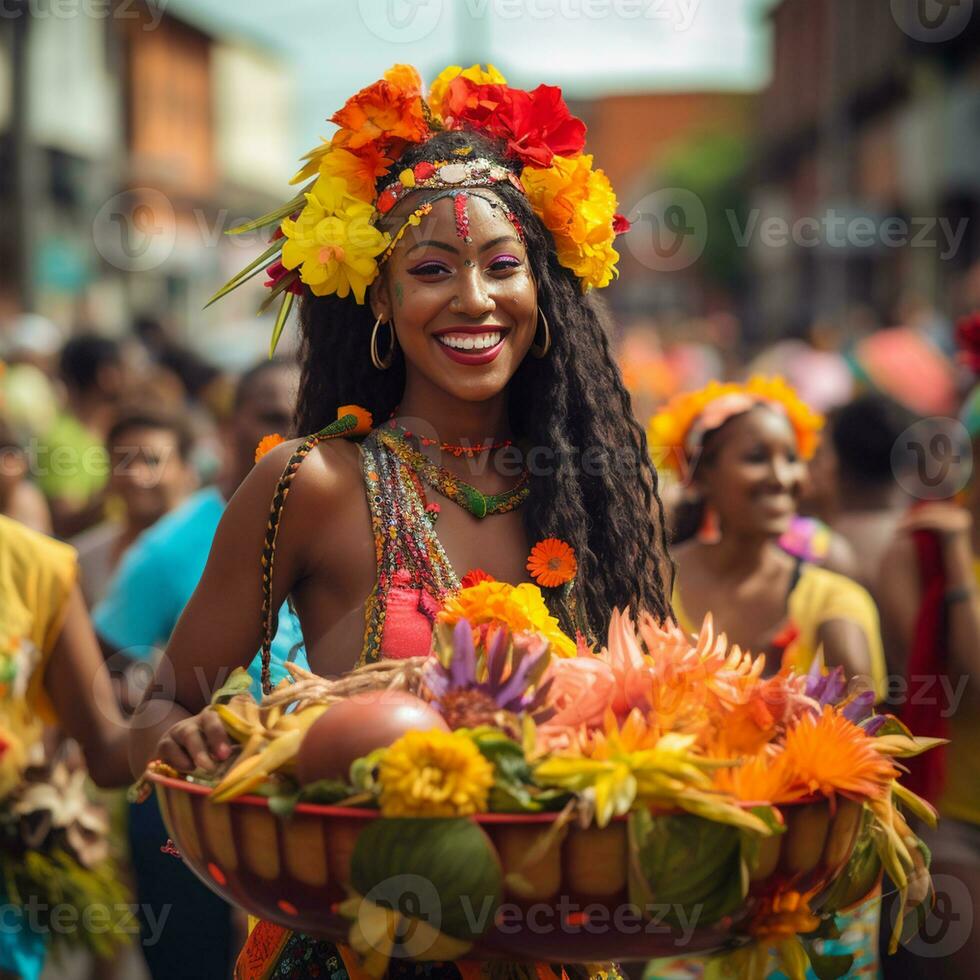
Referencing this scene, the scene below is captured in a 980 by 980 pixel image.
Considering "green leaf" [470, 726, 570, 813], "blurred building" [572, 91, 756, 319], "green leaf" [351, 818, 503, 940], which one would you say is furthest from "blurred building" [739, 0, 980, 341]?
"green leaf" [351, 818, 503, 940]

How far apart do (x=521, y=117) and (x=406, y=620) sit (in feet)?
3.32

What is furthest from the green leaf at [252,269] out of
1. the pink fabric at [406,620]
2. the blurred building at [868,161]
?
the blurred building at [868,161]

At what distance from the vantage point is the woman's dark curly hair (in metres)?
3.03

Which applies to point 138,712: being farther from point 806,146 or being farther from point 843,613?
point 806,146

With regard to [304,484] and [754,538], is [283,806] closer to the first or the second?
[304,484]

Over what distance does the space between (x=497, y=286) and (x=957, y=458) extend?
13.7 feet

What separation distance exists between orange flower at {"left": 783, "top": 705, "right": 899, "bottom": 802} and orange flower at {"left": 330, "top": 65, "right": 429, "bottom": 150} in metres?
1.39

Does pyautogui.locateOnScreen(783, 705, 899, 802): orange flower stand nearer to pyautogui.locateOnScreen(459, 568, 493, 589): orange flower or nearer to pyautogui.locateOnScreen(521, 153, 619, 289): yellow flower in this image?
pyautogui.locateOnScreen(459, 568, 493, 589): orange flower

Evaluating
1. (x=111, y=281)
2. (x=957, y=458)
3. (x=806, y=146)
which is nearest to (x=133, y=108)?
(x=111, y=281)

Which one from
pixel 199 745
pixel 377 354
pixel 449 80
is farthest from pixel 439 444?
pixel 199 745

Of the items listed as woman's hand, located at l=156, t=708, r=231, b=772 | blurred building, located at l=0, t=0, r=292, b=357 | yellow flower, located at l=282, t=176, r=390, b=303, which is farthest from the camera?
blurred building, located at l=0, t=0, r=292, b=357

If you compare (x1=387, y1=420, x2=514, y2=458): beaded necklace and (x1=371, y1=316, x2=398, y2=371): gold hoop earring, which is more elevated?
(x1=371, y1=316, x2=398, y2=371): gold hoop earring

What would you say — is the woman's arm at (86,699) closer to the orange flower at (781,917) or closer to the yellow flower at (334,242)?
the yellow flower at (334,242)

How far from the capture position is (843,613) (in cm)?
506
